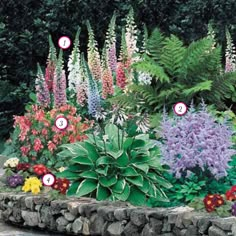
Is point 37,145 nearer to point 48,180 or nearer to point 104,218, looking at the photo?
point 48,180

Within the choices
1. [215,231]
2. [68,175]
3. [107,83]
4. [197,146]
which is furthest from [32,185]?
[107,83]

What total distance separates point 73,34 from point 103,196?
756cm

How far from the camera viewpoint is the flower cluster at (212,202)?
5500mm

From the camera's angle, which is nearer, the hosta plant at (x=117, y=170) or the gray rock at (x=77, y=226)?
the gray rock at (x=77, y=226)

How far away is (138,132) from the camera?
23.8 ft

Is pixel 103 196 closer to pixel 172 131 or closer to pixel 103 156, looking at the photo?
pixel 103 156

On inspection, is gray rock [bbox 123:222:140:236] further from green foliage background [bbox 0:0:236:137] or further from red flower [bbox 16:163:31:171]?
green foliage background [bbox 0:0:236:137]

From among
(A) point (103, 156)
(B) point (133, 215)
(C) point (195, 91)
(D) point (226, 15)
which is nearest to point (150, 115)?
(C) point (195, 91)

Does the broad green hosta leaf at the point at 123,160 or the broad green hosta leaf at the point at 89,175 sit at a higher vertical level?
the broad green hosta leaf at the point at 123,160

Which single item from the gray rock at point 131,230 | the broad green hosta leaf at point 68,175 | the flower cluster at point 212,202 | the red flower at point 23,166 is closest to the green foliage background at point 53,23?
the red flower at point 23,166

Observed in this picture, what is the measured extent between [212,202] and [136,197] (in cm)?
91

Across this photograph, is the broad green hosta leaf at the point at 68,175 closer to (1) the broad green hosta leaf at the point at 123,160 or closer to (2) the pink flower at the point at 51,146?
(1) the broad green hosta leaf at the point at 123,160

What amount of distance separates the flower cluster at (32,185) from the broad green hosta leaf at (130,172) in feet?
2.64

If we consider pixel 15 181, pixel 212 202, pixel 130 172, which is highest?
pixel 130 172
